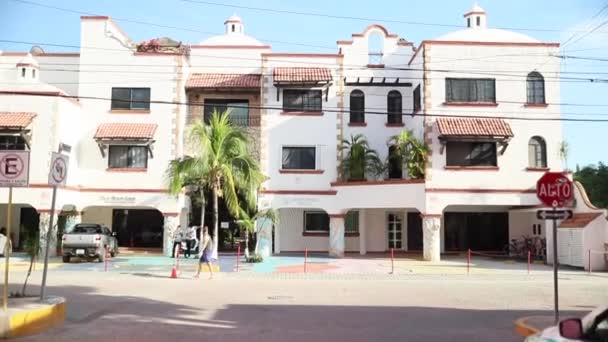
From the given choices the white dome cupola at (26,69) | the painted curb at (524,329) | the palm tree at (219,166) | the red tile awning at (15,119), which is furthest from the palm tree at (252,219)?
the painted curb at (524,329)

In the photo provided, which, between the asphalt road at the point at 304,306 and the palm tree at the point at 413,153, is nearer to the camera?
the asphalt road at the point at 304,306

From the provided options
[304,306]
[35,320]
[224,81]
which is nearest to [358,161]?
[224,81]

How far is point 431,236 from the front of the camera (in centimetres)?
2842

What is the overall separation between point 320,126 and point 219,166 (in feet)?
26.2

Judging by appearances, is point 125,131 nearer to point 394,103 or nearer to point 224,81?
point 224,81

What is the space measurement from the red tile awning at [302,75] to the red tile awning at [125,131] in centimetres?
708

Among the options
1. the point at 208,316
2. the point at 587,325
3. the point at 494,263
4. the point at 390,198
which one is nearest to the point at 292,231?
the point at 390,198

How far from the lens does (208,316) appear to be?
12391 mm

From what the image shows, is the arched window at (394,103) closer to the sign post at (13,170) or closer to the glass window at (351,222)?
the glass window at (351,222)

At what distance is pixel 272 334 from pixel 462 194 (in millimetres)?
19900

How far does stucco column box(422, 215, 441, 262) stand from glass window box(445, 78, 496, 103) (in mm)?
5943

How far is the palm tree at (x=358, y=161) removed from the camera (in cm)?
3141

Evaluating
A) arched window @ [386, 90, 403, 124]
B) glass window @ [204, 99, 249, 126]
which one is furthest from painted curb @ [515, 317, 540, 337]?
glass window @ [204, 99, 249, 126]

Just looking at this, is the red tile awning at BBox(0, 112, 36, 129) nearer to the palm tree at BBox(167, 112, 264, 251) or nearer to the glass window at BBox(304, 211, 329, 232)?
the palm tree at BBox(167, 112, 264, 251)
